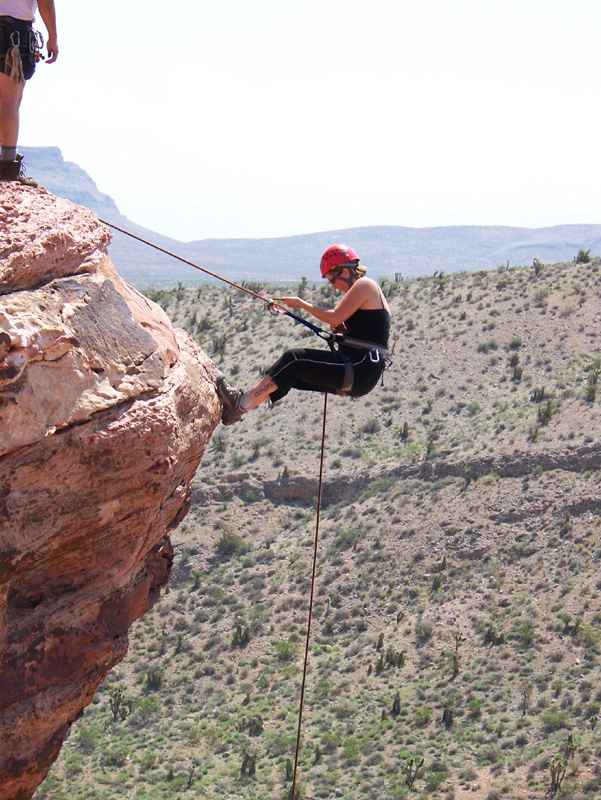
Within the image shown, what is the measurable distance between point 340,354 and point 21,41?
4.52 m

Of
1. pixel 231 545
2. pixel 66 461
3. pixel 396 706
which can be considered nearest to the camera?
pixel 66 461

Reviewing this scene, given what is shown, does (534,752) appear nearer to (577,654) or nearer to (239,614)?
(577,654)

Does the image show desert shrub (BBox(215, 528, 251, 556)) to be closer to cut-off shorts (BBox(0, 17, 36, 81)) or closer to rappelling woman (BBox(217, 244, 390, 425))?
rappelling woman (BBox(217, 244, 390, 425))

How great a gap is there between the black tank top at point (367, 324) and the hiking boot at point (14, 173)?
3.60 meters

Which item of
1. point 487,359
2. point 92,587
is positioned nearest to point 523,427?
point 487,359

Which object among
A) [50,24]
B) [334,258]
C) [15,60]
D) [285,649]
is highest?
[50,24]

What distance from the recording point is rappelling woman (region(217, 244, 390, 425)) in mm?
9273

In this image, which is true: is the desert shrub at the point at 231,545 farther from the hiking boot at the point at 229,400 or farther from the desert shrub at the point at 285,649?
the hiking boot at the point at 229,400

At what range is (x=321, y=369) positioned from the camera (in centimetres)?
930

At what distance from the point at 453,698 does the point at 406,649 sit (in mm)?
A: 3150

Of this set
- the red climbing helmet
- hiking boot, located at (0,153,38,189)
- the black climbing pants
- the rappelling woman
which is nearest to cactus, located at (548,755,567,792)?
the rappelling woman

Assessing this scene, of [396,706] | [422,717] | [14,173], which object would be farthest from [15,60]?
[396,706]

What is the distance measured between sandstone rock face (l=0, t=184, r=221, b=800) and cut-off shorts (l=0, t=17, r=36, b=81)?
56.4 inches

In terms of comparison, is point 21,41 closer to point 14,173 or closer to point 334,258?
point 14,173
